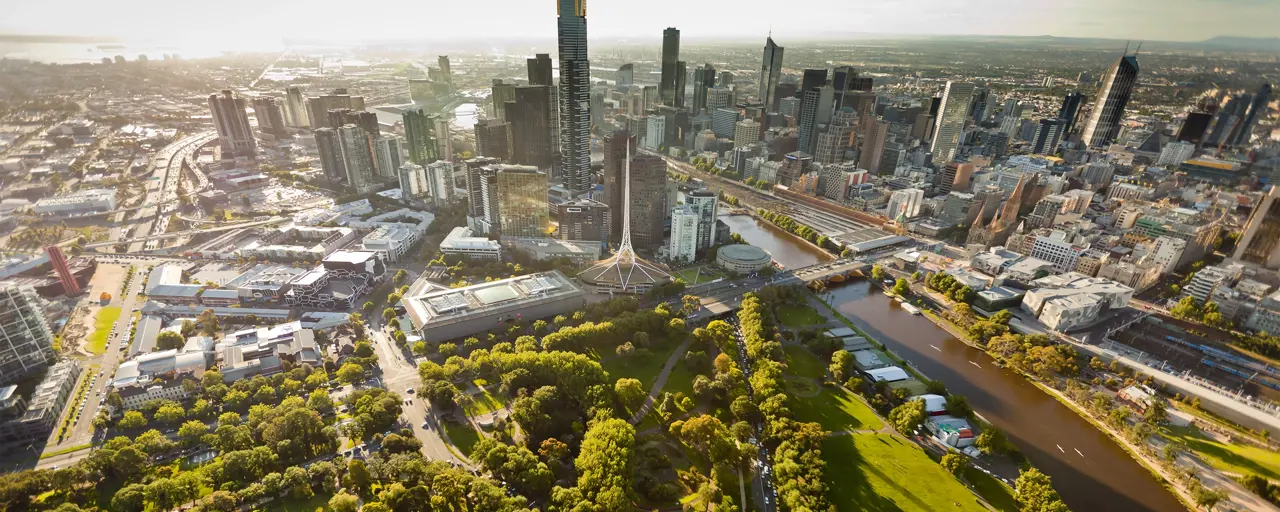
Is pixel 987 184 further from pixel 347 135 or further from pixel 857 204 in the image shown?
pixel 347 135

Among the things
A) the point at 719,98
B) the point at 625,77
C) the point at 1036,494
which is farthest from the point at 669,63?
the point at 1036,494

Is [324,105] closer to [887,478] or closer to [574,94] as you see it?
[574,94]

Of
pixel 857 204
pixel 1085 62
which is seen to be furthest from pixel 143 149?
pixel 1085 62

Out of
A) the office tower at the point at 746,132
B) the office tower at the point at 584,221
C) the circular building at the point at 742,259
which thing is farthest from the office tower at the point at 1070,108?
the office tower at the point at 584,221

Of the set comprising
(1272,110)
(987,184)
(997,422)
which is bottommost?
(997,422)

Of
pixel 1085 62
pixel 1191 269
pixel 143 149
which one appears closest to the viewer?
pixel 1191 269

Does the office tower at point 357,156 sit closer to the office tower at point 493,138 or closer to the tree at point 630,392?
the office tower at point 493,138

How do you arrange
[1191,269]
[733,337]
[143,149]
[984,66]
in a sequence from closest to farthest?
[733,337] < [1191,269] < [143,149] < [984,66]
